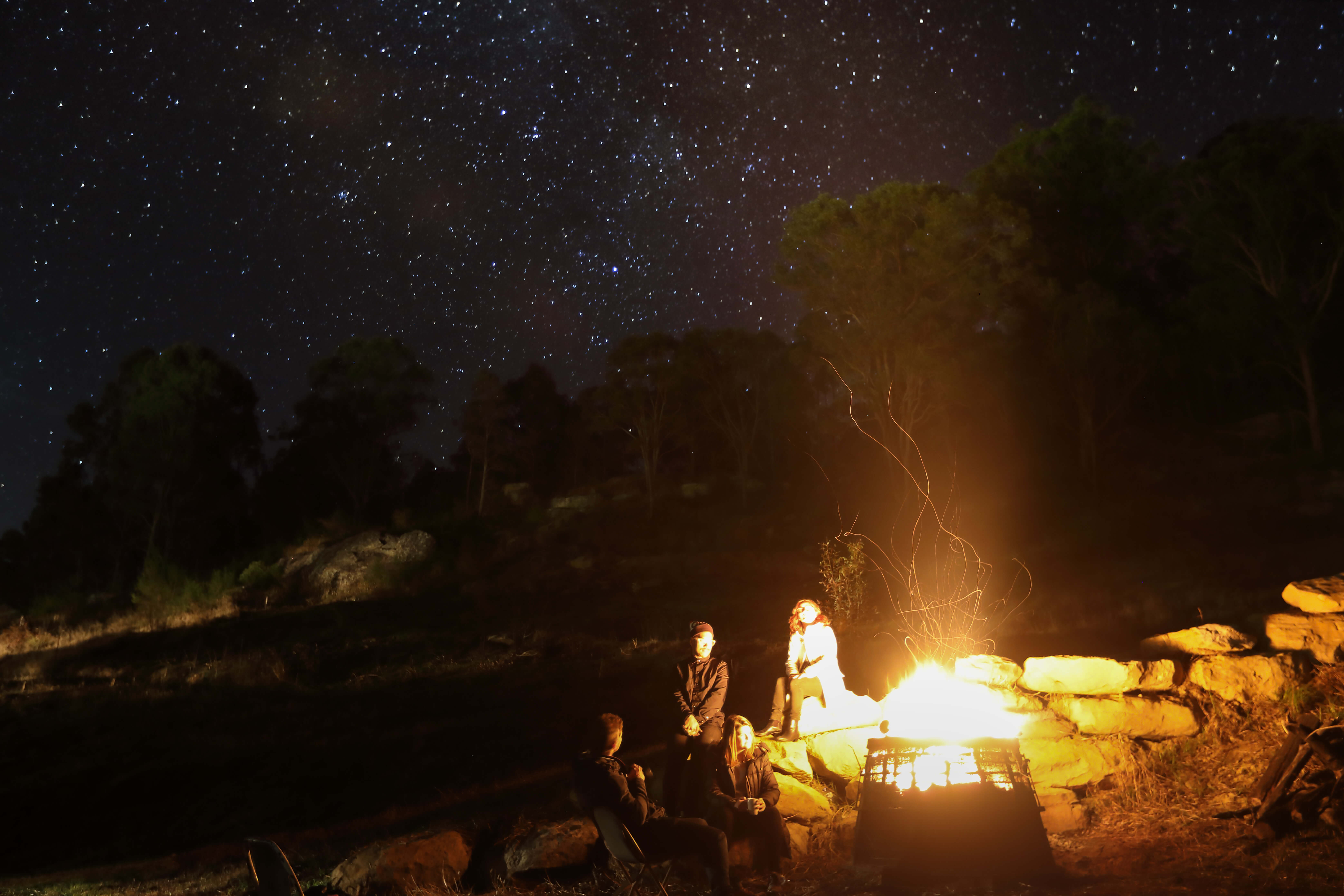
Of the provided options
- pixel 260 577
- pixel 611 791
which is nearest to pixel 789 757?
pixel 611 791

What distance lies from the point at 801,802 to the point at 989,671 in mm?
2224

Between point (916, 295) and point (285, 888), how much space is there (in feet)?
73.0

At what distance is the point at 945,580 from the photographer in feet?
71.8

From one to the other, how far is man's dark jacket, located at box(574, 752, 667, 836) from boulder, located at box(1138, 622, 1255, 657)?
499 centimetres

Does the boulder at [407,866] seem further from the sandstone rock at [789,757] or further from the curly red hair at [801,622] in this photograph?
the curly red hair at [801,622]

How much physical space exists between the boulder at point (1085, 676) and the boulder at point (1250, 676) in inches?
19.6

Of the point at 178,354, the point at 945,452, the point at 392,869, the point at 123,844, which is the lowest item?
the point at 123,844

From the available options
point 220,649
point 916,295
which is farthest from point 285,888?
point 916,295

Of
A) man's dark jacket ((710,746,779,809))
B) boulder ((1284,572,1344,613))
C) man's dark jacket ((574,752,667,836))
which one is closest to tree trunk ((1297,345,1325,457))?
A: boulder ((1284,572,1344,613))

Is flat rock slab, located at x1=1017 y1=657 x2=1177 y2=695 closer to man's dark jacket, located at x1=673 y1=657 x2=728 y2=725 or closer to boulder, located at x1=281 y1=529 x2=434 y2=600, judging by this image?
man's dark jacket, located at x1=673 y1=657 x2=728 y2=725

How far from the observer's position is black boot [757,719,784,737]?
7449 millimetres

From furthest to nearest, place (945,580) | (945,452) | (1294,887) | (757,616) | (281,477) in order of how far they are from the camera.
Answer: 1. (281,477)
2. (945,452)
3. (945,580)
4. (757,616)
5. (1294,887)

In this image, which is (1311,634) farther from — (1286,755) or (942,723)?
(942,723)

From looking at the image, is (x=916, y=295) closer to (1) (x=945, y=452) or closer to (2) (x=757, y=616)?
(1) (x=945, y=452)
